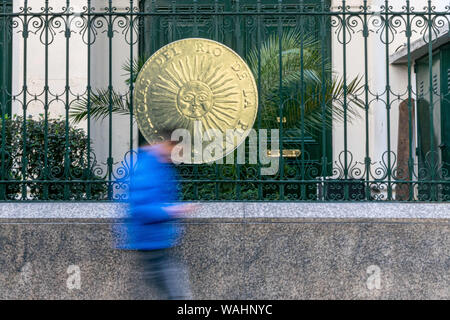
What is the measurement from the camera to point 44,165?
5.05 metres

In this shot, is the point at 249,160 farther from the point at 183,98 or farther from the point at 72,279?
the point at 72,279

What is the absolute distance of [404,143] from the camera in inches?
264

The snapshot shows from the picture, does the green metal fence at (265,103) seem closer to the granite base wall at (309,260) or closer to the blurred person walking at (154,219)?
the granite base wall at (309,260)

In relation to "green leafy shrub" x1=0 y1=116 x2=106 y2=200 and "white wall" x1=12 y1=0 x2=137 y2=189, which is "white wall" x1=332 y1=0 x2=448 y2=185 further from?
"green leafy shrub" x1=0 y1=116 x2=106 y2=200

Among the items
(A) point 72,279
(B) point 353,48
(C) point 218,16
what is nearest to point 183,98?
(C) point 218,16

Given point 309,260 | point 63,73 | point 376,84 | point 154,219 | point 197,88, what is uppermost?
point 63,73

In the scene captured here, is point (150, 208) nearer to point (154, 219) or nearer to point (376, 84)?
point (154, 219)

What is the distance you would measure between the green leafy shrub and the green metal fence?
2cm

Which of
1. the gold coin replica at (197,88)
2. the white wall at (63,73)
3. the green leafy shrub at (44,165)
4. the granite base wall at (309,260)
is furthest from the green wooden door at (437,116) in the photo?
the white wall at (63,73)

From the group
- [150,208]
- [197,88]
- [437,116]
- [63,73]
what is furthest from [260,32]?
[63,73]

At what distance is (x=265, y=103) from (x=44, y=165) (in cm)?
258

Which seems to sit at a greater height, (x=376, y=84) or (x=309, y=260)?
(x=376, y=84)

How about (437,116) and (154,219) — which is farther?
(437,116)

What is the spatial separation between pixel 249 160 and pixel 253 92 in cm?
85
